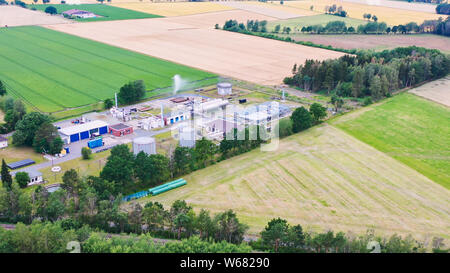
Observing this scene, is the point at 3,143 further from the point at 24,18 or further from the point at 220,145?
the point at 24,18

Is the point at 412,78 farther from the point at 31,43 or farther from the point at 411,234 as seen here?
the point at 31,43

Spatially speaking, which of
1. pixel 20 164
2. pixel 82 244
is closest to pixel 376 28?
pixel 20 164

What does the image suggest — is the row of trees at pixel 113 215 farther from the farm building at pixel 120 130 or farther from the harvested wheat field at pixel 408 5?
the harvested wheat field at pixel 408 5

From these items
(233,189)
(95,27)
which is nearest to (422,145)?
(233,189)

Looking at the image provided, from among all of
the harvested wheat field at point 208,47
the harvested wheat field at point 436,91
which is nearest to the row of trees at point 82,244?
the harvested wheat field at point 208,47

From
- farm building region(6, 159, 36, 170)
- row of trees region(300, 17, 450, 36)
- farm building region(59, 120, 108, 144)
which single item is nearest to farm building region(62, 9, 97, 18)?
row of trees region(300, 17, 450, 36)

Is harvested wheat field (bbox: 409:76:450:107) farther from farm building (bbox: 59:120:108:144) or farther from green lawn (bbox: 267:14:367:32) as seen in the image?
green lawn (bbox: 267:14:367:32)
